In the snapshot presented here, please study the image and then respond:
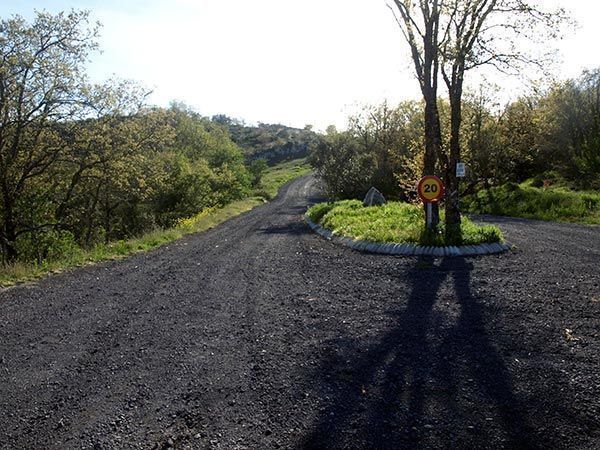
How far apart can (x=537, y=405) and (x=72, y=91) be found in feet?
60.8

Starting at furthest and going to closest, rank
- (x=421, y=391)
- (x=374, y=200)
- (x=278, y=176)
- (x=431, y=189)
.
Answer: (x=278, y=176) < (x=374, y=200) < (x=431, y=189) < (x=421, y=391)

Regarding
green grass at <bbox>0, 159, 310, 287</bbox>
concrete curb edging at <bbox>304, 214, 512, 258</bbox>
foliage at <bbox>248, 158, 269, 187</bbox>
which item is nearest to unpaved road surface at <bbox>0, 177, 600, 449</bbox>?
green grass at <bbox>0, 159, 310, 287</bbox>

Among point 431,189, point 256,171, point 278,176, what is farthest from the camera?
point 278,176

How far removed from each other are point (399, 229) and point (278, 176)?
7487 cm

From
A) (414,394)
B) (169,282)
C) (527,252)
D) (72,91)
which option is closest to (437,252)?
(527,252)

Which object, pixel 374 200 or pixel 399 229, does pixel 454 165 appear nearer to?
pixel 399 229

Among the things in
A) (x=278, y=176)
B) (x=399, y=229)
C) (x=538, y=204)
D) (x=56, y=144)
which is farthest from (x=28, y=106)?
(x=278, y=176)

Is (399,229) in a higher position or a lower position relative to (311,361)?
higher

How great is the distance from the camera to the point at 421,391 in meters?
3.70

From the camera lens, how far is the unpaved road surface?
3.22m

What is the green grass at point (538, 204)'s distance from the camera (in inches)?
739

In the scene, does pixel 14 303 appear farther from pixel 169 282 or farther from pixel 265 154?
pixel 265 154

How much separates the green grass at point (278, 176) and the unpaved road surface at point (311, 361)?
4540 cm

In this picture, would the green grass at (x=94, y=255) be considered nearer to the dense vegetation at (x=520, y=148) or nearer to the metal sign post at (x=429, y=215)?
the metal sign post at (x=429, y=215)
